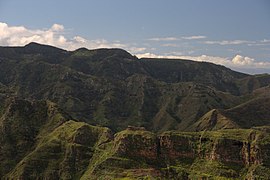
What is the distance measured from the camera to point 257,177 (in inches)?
7835
